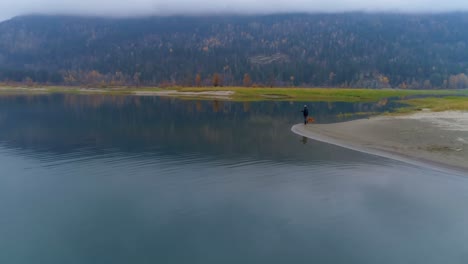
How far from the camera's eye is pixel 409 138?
37406mm

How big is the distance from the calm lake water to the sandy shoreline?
79.1 inches

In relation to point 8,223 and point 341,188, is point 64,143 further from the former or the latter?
point 341,188

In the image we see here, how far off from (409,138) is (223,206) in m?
22.4

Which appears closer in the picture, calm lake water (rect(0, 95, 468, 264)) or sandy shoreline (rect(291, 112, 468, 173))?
calm lake water (rect(0, 95, 468, 264))

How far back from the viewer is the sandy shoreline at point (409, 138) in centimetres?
2995

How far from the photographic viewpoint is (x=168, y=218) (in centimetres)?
1933

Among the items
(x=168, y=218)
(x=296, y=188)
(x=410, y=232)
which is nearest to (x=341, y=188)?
(x=296, y=188)

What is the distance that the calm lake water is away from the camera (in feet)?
53.3

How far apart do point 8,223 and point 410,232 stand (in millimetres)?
16289

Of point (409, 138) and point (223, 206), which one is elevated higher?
point (409, 138)

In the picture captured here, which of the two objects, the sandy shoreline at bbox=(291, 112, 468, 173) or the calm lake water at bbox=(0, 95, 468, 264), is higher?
the sandy shoreline at bbox=(291, 112, 468, 173)

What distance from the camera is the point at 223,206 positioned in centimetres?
2084

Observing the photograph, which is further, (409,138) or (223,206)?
(409,138)

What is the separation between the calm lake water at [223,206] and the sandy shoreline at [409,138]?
2.01 meters
